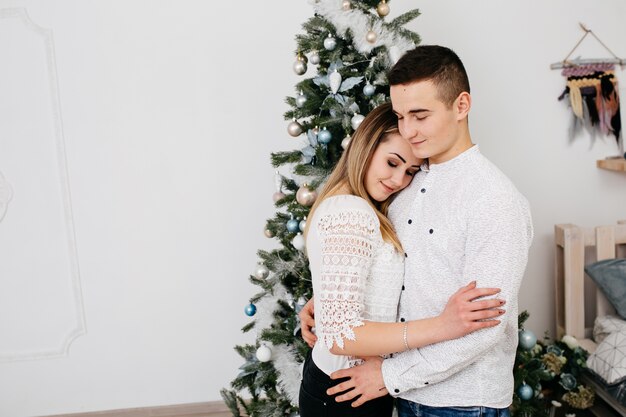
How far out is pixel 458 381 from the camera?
130cm

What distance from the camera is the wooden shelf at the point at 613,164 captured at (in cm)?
253

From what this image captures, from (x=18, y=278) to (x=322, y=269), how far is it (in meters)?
2.18

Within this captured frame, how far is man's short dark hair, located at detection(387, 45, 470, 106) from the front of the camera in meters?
1.27

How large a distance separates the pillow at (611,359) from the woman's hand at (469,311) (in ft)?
4.62

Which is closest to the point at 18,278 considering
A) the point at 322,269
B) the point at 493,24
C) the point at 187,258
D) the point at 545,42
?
the point at 187,258

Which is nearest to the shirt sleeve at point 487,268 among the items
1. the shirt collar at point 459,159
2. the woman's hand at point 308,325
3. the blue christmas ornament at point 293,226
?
the shirt collar at point 459,159

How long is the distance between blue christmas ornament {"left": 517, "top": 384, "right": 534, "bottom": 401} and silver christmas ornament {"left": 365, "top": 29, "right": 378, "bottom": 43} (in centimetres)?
133

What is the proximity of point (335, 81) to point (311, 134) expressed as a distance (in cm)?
20

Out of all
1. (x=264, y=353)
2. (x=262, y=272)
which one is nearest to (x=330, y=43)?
(x=262, y=272)

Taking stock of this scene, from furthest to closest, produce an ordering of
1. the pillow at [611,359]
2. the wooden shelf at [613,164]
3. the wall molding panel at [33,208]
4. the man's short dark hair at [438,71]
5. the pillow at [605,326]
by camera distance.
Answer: the wall molding panel at [33,208], the wooden shelf at [613,164], the pillow at [605,326], the pillow at [611,359], the man's short dark hair at [438,71]

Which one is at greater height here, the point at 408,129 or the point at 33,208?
the point at 408,129

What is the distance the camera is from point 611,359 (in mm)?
2271

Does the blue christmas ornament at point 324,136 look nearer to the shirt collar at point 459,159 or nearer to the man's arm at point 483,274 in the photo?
the shirt collar at point 459,159

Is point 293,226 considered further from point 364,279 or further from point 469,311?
point 469,311
